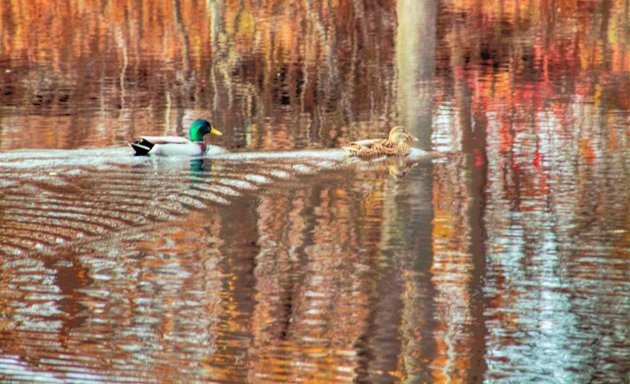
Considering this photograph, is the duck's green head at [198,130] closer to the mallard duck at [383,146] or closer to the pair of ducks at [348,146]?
the pair of ducks at [348,146]

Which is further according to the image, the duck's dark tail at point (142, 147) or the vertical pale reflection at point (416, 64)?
the vertical pale reflection at point (416, 64)

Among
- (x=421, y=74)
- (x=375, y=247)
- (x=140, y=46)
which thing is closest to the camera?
(x=375, y=247)

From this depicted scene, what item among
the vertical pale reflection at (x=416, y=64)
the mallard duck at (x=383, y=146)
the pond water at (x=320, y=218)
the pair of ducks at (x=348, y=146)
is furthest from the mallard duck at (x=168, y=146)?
the vertical pale reflection at (x=416, y=64)

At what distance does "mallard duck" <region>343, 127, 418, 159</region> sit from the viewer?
1429 centimetres

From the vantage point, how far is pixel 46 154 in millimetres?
14188

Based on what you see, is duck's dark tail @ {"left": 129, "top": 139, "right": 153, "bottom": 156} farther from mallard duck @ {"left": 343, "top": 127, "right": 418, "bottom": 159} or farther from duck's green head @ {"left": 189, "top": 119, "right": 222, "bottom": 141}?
mallard duck @ {"left": 343, "top": 127, "right": 418, "bottom": 159}

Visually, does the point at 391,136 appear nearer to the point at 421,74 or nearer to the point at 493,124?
the point at 493,124

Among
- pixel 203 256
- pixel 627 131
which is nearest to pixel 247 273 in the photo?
pixel 203 256

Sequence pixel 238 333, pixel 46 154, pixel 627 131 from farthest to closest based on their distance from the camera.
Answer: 1. pixel 627 131
2. pixel 46 154
3. pixel 238 333

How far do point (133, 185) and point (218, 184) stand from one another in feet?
2.47

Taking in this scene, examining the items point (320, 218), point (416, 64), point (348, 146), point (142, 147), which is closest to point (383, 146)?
point (348, 146)

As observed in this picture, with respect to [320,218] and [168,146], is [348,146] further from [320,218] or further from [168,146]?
[320,218]

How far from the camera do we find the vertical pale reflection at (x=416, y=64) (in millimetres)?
16891

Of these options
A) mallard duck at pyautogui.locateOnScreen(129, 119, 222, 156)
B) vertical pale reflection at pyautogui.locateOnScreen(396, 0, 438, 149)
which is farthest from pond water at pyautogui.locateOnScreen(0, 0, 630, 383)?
mallard duck at pyautogui.locateOnScreen(129, 119, 222, 156)
